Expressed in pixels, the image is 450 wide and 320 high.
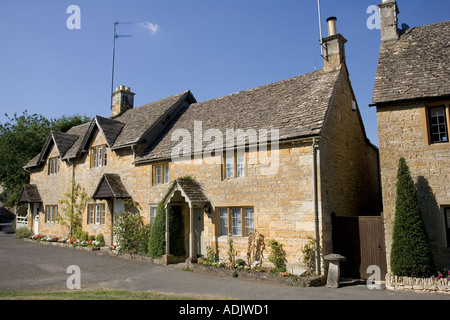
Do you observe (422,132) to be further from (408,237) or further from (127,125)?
(127,125)

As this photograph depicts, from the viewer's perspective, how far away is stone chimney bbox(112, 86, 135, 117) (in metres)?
27.1

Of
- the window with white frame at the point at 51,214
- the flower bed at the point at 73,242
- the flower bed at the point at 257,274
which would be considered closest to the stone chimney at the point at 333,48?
the flower bed at the point at 257,274

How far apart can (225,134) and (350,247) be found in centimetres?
728

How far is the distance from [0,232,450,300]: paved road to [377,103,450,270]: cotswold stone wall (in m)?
2.18

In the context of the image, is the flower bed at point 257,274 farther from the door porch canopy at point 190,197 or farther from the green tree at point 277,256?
the door porch canopy at point 190,197

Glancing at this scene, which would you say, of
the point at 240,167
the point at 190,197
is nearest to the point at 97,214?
the point at 190,197

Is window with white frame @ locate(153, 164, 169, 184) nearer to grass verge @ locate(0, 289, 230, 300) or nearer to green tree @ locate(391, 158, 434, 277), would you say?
grass verge @ locate(0, 289, 230, 300)

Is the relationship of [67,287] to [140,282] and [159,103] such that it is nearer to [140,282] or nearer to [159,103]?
[140,282]

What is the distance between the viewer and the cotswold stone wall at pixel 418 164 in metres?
11.2

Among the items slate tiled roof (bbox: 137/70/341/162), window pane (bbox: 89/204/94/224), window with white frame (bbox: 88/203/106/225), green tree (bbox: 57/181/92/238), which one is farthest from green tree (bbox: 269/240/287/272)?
green tree (bbox: 57/181/92/238)

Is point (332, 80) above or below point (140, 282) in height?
above

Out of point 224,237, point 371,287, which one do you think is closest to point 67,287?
point 224,237

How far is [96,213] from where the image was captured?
22344 millimetres

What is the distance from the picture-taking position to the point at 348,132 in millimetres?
15820
